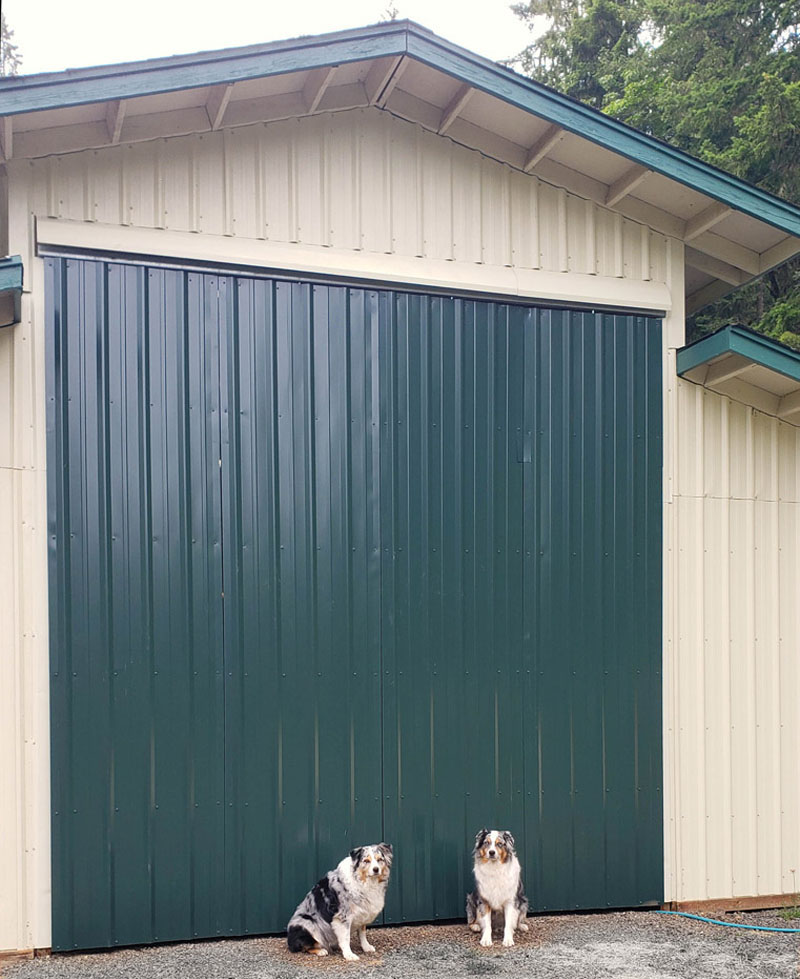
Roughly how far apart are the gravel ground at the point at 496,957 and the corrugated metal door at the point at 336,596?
0.56ft

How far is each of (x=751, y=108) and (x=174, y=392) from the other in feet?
40.3

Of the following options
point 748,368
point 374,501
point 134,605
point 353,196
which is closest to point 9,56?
point 353,196

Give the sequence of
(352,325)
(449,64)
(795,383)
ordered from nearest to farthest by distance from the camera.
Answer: (449,64) < (352,325) < (795,383)

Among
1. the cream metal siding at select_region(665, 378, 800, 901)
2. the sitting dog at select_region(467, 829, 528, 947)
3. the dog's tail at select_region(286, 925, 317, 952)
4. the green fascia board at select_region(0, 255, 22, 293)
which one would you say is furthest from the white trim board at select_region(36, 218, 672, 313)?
the dog's tail at select_region(286, 925, 317, 952)

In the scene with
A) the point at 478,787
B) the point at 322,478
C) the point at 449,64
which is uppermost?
the point at 449,64

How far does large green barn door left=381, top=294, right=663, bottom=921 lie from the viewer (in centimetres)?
632

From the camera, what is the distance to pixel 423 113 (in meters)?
6.43

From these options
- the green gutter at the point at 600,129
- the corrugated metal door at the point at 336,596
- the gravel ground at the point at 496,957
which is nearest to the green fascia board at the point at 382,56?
the green gutter at the point at 600,129

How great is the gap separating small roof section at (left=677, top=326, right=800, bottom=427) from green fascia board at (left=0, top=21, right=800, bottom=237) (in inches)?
28.4

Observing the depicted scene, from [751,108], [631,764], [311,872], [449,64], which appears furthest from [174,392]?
[751,108]

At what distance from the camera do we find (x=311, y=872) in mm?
6039

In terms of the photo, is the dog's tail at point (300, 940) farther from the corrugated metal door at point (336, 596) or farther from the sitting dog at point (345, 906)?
the corrugated metal door at point (336, 596)

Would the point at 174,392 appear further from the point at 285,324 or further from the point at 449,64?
the point at 449,64

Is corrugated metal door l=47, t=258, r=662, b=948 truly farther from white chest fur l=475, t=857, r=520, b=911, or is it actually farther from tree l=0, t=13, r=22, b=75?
tree l=0, t=13, r=22, b=75
